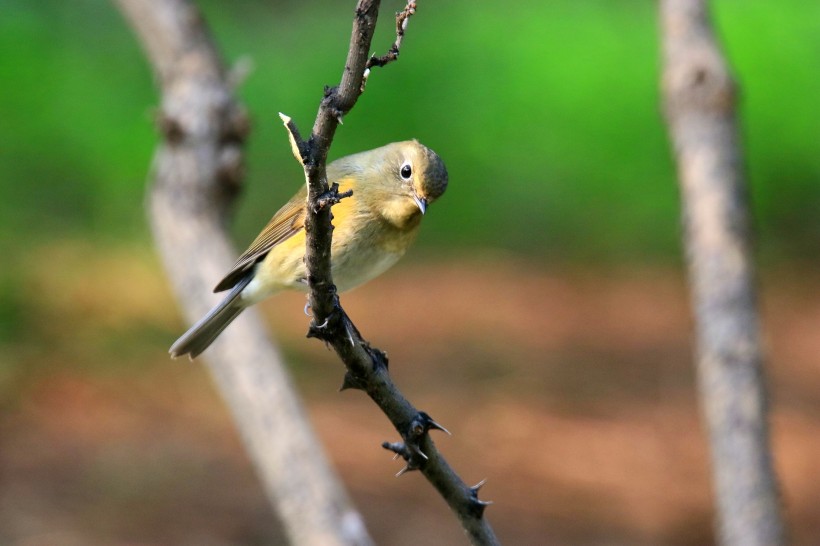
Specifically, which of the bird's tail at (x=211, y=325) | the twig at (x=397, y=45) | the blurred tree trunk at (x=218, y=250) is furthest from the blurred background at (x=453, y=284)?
the twig at (x=397, y=45)

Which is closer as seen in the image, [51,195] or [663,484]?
[663,484]

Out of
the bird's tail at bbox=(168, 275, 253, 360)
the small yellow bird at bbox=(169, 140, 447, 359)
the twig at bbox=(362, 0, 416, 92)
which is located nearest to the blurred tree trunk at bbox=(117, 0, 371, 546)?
the bird's tail at bbox=(168, 275, 253, 360)

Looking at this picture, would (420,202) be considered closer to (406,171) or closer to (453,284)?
(406,171)

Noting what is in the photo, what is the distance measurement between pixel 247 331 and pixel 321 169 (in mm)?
2649

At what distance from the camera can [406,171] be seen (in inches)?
145

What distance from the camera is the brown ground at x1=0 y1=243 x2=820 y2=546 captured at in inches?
246

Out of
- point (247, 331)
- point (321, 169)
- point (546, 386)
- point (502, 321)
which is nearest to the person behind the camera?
Answer: point (321, 169)

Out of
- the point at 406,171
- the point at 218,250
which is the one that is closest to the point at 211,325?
the point at 218,250

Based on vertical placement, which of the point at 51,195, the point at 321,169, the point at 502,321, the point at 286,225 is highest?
the point at 51,195

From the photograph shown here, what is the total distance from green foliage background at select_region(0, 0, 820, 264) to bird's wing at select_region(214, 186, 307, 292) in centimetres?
535

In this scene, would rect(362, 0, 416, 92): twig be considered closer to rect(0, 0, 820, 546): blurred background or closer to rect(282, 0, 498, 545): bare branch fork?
rect(282, 0, 498, 545): bare branch fork

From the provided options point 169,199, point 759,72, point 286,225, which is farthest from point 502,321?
point 286,225

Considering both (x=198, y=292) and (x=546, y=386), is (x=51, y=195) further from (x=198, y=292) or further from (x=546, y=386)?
(x=198, y=292)

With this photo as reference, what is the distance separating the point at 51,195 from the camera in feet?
30.1
